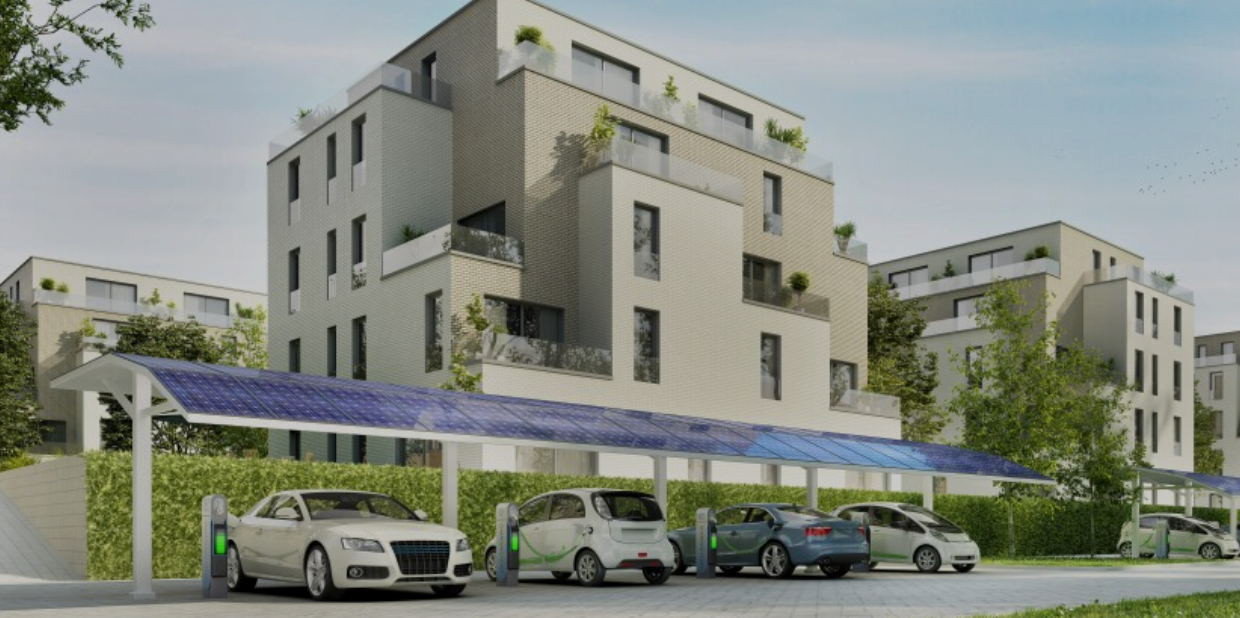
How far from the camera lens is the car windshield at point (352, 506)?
1750 centimetres

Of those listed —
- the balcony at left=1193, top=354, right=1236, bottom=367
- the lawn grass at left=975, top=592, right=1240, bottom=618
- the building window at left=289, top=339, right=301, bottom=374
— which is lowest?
the lawn grass at left=975, top=592, right=1240, bottom=618

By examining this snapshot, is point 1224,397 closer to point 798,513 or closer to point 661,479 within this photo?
point 661,479

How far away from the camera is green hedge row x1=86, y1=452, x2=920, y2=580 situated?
2155cm

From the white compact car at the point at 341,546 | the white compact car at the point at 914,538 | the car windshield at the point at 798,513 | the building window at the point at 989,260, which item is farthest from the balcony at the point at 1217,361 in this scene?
the white compact car at the point at 341,546

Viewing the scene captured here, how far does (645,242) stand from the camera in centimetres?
3856

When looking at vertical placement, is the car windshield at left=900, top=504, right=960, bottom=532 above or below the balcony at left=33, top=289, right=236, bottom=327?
below

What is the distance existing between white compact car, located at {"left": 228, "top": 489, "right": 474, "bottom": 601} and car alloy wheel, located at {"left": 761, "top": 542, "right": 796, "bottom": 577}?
7400mm

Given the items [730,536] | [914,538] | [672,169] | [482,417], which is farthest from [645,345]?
[482,417]

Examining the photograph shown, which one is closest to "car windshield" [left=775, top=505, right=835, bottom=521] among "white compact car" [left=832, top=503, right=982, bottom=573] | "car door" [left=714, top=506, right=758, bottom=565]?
"car door" [left=714, top=506, right=758, bottom=565]

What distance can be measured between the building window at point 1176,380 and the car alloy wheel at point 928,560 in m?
48.4

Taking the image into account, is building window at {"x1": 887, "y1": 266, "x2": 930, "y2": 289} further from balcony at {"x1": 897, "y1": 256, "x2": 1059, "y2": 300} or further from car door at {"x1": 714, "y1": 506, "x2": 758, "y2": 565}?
car door at {"x1": 714, "y1": 506, "x2": 758, "y2": 565}

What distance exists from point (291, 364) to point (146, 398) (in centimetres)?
2707

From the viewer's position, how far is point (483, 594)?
723 inches

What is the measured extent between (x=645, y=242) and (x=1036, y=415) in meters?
13.4
